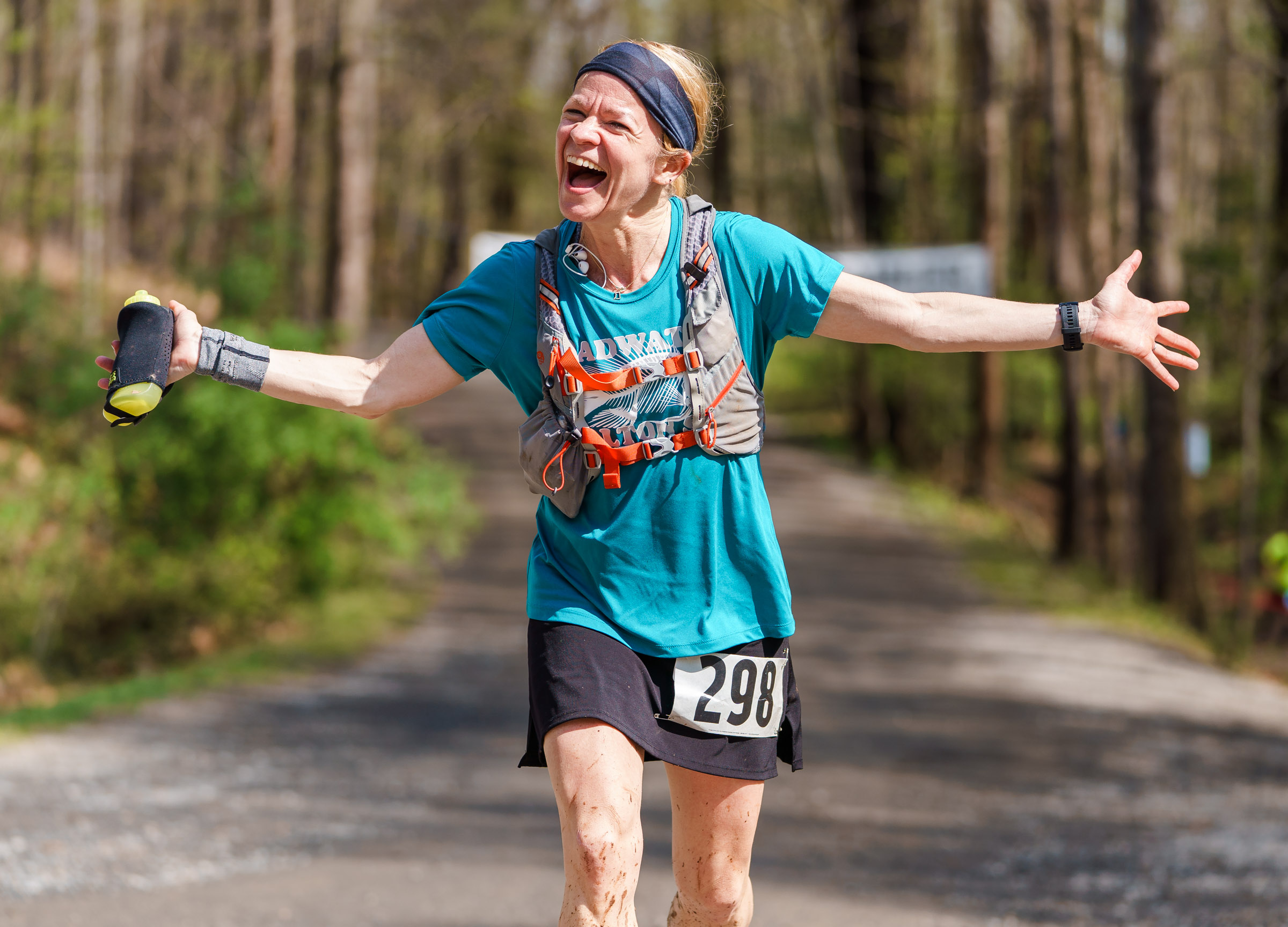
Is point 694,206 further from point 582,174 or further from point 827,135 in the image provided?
point 827,135

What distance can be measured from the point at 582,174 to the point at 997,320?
894 millimetres

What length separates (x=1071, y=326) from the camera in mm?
2822

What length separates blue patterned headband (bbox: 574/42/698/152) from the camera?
280cm

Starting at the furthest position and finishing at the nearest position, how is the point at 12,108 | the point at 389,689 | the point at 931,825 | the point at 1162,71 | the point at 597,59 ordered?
the point at 12,108, the point at 1162,71, the point at 389,689, the point at 931,825, the point at 597,59

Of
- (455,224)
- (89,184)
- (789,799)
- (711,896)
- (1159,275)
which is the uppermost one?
(455,224)

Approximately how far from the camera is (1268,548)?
13.7 feet

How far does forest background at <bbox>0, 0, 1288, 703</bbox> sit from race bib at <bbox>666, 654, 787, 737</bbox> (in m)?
1.15

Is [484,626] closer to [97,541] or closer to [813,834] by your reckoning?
[97,541]

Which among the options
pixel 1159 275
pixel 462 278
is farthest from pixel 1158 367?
pixel 462 278

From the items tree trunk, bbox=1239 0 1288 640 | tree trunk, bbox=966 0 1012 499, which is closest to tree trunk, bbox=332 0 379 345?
tree trunk, bbox=966 0 1012 499

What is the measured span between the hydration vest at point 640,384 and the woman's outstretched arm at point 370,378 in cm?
24

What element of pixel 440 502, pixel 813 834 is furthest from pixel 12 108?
pixel 813 834

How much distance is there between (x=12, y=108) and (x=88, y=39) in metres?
8.71

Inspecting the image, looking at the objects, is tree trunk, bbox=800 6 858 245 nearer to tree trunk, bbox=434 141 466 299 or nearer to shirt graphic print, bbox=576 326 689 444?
tree trunk, bbox=434 141 466 299
